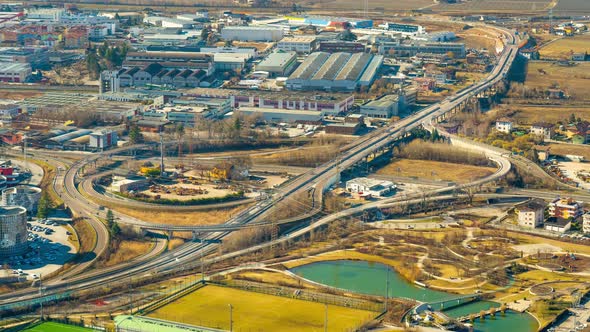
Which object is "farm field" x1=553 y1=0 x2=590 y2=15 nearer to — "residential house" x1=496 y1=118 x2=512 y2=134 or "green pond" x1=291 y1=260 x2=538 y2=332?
"residential house" x1=496 y1=118 x2=512 y2=134

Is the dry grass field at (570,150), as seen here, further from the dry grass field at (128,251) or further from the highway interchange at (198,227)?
the dry grass field at (128,251)

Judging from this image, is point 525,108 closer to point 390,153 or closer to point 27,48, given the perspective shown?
point 390,153

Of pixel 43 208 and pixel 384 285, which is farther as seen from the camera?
pixel 43 208

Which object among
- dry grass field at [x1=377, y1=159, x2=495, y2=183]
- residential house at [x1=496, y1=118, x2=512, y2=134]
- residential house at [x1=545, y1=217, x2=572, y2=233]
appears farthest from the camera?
residential house at [x1=496, y1=118, x2=512, y2=134]

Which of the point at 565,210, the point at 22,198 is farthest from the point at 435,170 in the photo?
the point at 22,198

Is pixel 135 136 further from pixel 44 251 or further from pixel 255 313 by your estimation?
pixel 255 313

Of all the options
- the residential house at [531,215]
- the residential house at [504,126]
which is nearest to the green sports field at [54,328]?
the residential house at [531,215]

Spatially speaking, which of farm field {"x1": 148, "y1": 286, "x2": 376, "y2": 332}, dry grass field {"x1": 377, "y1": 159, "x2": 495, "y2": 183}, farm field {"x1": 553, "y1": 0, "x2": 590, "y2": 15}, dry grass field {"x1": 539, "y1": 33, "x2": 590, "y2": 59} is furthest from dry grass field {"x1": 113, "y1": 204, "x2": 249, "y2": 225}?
farm field {"x1": 553, "y1": 0, "x2": 590, "y2": 15}
